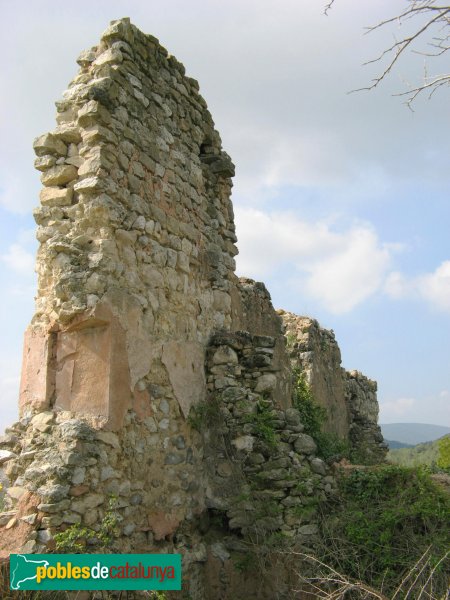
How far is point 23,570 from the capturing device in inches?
132

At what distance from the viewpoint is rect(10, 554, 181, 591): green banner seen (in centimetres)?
337

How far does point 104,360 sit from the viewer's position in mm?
4145

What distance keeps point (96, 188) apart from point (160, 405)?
5.72 feet

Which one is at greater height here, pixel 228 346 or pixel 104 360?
pixel 228 346

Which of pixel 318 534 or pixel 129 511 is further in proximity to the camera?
pixel 318 534

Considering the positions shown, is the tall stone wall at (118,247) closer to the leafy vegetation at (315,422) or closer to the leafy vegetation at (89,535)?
the leafy vegetation at (89,535)

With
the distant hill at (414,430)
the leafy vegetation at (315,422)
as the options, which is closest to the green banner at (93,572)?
the leafy vegetation at (315,422)

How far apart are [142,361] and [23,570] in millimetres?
1652

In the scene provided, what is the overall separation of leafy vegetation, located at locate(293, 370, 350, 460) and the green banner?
2.15 meters

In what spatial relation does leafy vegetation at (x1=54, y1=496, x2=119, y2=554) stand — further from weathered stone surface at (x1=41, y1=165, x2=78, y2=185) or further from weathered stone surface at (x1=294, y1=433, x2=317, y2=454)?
weathered stone surface at (x1=41, y1=165, x2=78, y2=185)

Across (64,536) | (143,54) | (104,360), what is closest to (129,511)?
(64,536)

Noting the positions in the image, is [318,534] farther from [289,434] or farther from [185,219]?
[185,219]

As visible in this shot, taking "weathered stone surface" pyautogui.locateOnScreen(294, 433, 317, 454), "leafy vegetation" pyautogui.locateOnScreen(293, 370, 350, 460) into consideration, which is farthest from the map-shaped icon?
"leafy vegetation" pyautogui.locateOnScreen(293, 370, 350, 460)

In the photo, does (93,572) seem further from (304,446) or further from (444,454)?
(444,454)
